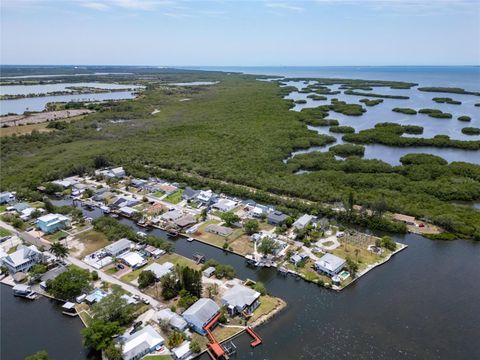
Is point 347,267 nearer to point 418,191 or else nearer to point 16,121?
point 418,191

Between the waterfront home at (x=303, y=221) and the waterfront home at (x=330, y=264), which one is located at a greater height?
the waterfront home at (x=303, y=221)

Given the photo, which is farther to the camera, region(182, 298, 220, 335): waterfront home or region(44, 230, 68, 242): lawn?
region(44, 230, 68, 242): lawn

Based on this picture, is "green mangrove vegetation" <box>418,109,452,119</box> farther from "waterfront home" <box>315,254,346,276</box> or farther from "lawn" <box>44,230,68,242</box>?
"lawn" <box>44,230,68,242</box>

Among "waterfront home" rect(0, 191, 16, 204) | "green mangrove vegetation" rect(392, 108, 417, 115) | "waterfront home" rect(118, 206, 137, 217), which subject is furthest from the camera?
"green mangrove vegetation" rect(392, 108, 417, 115)

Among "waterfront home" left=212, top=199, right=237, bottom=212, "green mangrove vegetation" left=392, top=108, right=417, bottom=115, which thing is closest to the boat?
"waterfront home" left=212, top=199, right=237, bottom=212

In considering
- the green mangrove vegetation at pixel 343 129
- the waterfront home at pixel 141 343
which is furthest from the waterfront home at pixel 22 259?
the green mangrove vegetation at pixel 343 129

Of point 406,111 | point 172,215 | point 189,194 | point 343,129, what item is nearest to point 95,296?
point 172,215

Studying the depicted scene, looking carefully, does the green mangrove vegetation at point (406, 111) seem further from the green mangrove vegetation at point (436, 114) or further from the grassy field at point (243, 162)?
the grassy field at point (243, 162)
